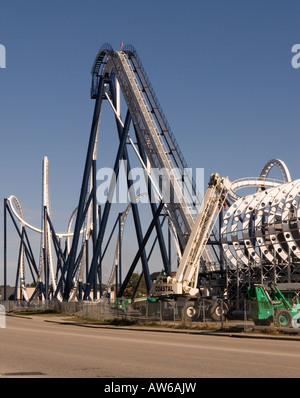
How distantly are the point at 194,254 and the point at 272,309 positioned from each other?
886 centimetres

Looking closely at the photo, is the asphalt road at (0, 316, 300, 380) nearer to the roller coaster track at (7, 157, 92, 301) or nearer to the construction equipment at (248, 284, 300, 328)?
the construction equipment at (248, 284, 300, 328)

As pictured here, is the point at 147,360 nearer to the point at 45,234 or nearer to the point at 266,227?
the point at 266,227

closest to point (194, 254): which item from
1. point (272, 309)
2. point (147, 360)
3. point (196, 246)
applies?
point (196, 246)

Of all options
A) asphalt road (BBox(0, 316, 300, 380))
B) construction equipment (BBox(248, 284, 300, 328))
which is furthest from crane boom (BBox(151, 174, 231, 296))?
asphalt road (BBox(0, 316, 300, 380))

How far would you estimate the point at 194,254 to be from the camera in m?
34.9

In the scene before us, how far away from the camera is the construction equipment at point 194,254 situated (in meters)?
33.8

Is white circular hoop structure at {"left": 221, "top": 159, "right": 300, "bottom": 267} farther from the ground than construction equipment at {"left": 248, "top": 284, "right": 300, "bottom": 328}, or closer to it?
farther from the ground

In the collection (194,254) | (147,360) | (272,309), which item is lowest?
(147,360)

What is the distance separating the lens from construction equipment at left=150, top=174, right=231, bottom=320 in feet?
111

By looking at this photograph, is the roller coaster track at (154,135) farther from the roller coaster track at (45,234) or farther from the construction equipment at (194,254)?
the roller coaster track at (45,234)

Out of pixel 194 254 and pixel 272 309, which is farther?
pixel 194 254

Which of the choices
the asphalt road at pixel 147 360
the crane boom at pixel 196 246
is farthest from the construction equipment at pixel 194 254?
the asphalt road at pixel 147 360

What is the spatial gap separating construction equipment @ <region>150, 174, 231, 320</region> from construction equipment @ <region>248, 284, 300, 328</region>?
16.8 feet
